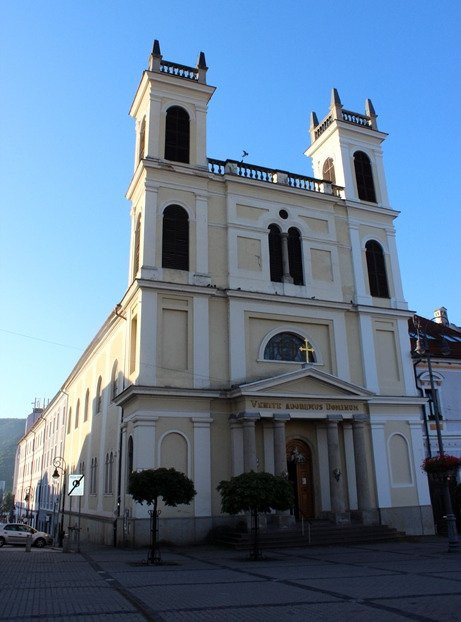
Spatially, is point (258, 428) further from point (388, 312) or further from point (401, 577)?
point (401, 577)

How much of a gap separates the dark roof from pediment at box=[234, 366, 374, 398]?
6106 mm

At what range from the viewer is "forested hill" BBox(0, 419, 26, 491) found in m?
163

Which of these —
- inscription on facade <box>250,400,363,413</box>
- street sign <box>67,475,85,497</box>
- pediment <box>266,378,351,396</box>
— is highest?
pediment <box>266,378,351,396</box>

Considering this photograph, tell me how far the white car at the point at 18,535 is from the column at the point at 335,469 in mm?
16963

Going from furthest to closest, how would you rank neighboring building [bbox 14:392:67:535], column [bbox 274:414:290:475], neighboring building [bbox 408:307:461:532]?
neighboring building [bbox 14:392:67:535] < neighboring building [bbox 408:307:461:532] < column [bbox 274:414:290:475]

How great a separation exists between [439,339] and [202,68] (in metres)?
21.5

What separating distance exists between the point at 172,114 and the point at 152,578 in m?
23.4

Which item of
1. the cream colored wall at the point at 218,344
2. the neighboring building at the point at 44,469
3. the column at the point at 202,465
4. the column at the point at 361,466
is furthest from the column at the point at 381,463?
the neighboring building at the point at 44,469

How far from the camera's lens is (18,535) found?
31.4 metres

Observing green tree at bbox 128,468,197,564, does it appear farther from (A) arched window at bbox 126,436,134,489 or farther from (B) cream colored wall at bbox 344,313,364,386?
(B) cream colored wall at bbox 344,313,364,386

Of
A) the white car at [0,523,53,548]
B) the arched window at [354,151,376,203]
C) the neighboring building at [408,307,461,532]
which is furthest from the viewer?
the arched window at [354,151,376,203]

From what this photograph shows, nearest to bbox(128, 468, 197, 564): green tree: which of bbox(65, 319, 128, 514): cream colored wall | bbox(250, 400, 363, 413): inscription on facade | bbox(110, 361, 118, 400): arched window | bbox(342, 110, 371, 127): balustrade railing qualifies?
bbox(250, 400, 363, 413): inscription on facade

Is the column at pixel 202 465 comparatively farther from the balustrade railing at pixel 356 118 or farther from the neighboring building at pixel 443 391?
the balustrade railing at pixel 356 118

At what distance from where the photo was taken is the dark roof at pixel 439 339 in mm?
32375
